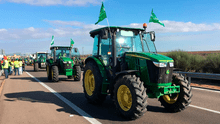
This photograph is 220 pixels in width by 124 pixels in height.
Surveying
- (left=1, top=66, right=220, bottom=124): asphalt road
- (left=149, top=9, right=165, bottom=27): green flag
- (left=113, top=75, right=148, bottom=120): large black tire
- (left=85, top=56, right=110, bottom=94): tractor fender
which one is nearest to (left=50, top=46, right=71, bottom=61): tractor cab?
(left=1, top=66, right=220, bottom=124): asphalt road

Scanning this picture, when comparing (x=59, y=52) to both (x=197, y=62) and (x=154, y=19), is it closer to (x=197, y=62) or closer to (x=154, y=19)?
(x=154, y=19)

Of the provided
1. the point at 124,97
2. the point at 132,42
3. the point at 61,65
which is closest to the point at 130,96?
the point at 124,97

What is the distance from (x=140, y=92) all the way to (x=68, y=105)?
291 cm

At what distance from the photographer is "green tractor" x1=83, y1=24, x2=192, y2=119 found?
4.94 metres

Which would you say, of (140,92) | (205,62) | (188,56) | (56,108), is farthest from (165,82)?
(188,56)

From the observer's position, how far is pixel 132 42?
20.5ft

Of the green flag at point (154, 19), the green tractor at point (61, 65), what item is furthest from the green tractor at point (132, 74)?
the green tractor at point (61, 65)

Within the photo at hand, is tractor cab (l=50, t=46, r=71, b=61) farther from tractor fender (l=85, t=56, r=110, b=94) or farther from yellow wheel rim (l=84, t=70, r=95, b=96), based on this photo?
tractor fender (l=85, t=56, r=110, b=94)

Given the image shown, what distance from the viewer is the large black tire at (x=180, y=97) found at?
17.4ft

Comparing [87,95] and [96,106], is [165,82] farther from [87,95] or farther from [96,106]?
[87,95]

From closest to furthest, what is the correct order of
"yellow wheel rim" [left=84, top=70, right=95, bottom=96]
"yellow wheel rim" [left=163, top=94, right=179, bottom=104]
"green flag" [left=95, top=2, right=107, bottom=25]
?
"yellow wheel rim" [left=163, top=94, right=179, bottom=104] < "green flag" [left=95, top=2, right=107, bottom=25] < "yellow wheel rim" [left=84, top=70, right=95, bottom=96]

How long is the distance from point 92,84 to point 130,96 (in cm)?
242

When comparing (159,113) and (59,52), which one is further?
(59,52)

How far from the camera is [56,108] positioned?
624 cm
